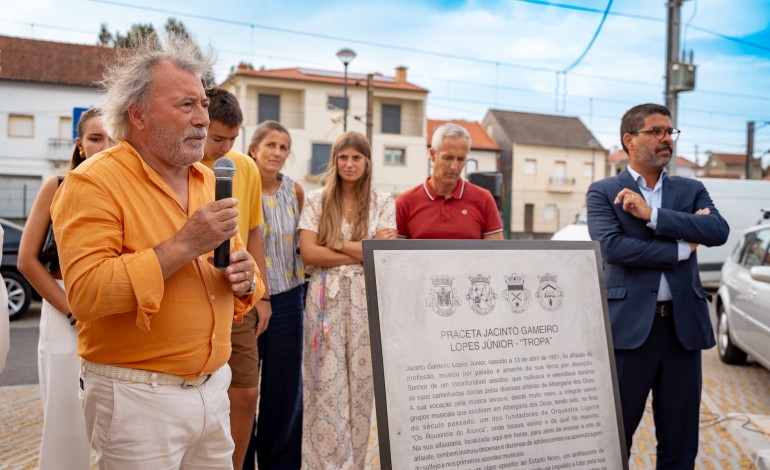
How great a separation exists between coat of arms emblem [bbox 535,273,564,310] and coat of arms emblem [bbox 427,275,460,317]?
1.24 ft

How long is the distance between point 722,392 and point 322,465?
479cm

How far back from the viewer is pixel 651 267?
319 centimetres

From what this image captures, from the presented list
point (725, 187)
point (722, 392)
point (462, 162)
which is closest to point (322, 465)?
point (462, 162)

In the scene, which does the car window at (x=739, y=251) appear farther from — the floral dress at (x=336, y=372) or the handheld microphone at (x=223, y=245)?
the handheld microphone at (x=223, y=245)

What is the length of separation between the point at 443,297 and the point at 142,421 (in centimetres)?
108

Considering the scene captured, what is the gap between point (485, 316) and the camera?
2.39 meters

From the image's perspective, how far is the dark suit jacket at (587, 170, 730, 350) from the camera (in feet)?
10.2

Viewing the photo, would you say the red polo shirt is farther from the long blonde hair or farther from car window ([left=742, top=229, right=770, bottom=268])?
car window ([left=742, top=229, right=770, bottom=268])

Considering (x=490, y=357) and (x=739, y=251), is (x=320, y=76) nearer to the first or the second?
(x=739, y=251)

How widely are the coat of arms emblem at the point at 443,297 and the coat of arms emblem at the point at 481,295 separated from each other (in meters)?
0.06

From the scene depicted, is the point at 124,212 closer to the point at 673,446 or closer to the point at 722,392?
the point at 673,446

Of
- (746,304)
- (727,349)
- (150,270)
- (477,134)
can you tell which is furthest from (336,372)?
(477,134)

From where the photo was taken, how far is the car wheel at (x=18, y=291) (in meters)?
9.96

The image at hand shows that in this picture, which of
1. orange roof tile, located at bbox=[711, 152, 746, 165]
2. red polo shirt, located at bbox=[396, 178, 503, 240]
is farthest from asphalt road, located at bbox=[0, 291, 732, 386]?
orange roof tile, located at bbox=[711, 152, 746, 165]
